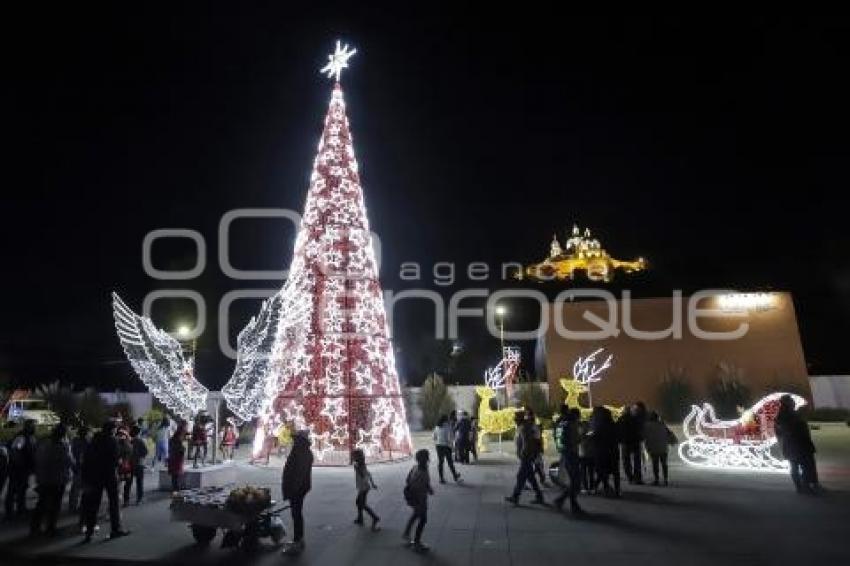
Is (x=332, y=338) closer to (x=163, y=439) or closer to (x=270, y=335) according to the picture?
(x=270, y=335)

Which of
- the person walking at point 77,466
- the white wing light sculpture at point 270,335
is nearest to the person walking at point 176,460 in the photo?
the person walking at point 77,466

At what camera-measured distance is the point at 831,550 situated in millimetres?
6566

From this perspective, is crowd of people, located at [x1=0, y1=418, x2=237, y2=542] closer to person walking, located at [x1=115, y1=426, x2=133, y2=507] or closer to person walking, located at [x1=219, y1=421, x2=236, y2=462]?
person walking, located at [x1=115, y1=426, x2=133, y2=507]

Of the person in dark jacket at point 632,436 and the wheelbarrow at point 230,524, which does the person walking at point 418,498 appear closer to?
the wheelbarrow at point 230,524

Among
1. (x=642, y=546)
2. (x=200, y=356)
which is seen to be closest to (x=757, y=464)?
(x=642, y=546)

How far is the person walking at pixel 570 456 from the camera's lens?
8773mm

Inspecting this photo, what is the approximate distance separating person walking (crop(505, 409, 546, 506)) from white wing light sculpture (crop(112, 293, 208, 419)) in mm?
9000

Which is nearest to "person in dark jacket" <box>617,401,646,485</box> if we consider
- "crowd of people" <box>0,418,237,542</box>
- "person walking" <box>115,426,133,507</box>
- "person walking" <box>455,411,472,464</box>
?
"person walking" <box>455,411,472,464</box>

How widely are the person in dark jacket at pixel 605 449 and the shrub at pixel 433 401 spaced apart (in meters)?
Result: 15.3

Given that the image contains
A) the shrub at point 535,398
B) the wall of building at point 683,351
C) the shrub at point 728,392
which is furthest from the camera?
the wall of building at point 683,351

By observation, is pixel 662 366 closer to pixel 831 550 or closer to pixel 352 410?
pixel 352 410

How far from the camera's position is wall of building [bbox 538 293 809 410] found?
988 inches

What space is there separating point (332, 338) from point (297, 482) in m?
7.36

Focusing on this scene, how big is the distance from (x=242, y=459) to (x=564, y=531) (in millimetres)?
11371
